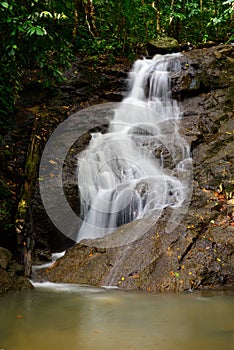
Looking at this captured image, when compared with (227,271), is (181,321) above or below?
below

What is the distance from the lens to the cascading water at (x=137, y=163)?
6133 millimetres

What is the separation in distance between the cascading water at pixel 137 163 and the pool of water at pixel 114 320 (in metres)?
1.72

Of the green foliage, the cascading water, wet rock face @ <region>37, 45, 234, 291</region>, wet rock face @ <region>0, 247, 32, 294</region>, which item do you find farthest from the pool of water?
the green foliage

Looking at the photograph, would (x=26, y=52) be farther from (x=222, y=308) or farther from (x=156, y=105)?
(x=156, y=105)

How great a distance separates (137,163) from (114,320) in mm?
4586

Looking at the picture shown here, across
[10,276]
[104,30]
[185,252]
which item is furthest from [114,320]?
[104,30]

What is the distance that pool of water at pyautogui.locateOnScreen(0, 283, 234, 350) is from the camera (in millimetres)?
2527

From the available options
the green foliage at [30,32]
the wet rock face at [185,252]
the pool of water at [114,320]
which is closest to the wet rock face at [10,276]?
the pool of water at [114,320]

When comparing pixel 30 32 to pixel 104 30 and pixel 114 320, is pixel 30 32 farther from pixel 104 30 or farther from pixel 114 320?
pixel 104 30

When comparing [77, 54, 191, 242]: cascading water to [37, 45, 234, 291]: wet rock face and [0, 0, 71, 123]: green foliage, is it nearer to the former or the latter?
[37, 45, 234, 291]: wet rock face

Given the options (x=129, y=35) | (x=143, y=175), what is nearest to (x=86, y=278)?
(x=143, y=175)

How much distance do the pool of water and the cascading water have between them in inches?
67.6

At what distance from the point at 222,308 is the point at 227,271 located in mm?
1069

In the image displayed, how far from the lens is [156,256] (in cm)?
475
